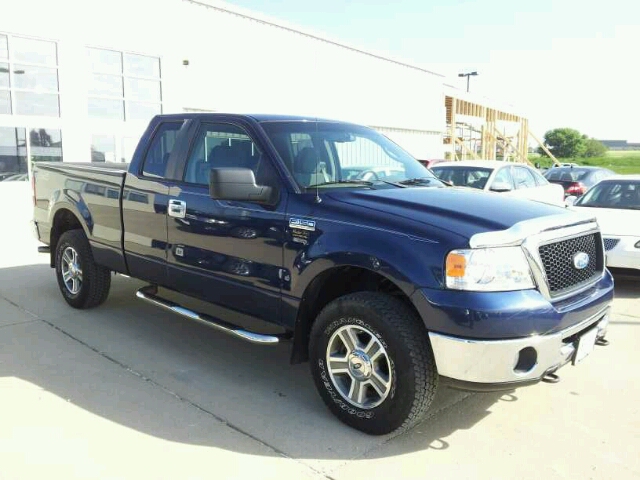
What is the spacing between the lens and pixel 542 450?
3320 millimetres

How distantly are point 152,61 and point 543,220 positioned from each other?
15870 mm

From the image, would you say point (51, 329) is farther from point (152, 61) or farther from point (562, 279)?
point (152, 61)

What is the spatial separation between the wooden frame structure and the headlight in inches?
1239

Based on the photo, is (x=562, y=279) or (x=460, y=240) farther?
(x=562, y=279)

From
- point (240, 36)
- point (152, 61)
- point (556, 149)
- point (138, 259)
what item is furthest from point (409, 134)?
point (556, 149)

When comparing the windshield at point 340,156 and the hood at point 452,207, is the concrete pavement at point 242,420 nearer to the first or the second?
the hood at point 452,207

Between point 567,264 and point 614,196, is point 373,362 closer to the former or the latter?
point 567,264

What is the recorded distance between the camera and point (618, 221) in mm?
7383

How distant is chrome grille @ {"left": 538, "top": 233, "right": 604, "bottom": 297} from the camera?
3.30m

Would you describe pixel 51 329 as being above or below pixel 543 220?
below

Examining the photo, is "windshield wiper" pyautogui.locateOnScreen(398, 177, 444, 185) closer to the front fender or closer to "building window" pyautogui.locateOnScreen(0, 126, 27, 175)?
the front fender

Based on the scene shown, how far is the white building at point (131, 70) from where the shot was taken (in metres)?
14.3

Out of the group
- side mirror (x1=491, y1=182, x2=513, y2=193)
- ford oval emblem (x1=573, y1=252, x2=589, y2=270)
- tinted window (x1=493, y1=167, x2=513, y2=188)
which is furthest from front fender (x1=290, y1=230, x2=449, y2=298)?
tinted window (x1=493, y1=167, x2=513, y2=188)

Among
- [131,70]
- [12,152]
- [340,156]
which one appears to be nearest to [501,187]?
[340,156]
